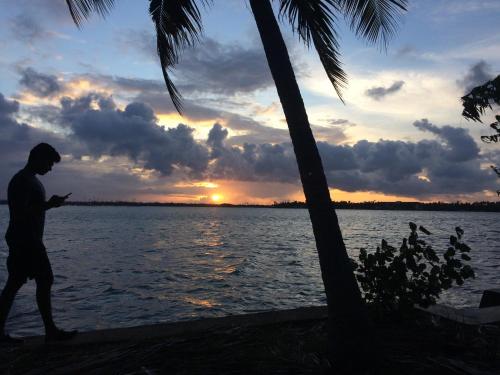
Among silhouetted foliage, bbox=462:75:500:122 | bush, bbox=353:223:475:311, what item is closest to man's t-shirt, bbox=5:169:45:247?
bush, bbox=353:223:475:311

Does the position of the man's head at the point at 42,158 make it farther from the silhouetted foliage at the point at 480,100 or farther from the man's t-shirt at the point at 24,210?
the silhouetted foliage at the point at 480,100

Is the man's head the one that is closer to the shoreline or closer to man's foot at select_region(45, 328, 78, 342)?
man's foot at select_region(45, 328, 78, 342)

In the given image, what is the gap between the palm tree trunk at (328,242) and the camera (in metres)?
4.01

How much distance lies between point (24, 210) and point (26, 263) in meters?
0.65

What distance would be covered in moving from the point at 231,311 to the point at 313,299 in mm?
2746

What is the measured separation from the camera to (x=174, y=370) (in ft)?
13.1

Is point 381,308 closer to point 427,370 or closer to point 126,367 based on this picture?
point 427,370

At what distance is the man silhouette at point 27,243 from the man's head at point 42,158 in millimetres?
17

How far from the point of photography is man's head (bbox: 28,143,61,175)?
5477 millimetres

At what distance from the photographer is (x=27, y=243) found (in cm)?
527

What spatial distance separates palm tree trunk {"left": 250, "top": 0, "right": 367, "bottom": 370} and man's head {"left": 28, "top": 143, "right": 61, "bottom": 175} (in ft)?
10.2

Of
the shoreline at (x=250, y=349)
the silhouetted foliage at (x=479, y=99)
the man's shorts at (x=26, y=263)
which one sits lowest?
the shoreline at (x=250, y=349)

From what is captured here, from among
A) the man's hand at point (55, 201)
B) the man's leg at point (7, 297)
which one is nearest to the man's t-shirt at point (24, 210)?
the man's hand at point (55, 201)

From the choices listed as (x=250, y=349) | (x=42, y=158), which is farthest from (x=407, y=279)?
(x=42, y=158)
